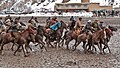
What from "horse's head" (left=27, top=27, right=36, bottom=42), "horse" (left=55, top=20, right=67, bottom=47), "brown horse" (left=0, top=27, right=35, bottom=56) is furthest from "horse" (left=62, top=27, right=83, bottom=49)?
"brown horse" (left=0, top=27, right=35, bottom=56)

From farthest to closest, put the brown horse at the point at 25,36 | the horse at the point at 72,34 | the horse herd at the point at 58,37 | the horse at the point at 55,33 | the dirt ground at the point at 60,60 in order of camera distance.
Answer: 1. the horse at the point at 55,33
2. the horse at the point at 72,34
3. the horse herd at the point at 58,37
4. the brown horse at the point at 25,36
5. the dirt ground at the point at 60,60

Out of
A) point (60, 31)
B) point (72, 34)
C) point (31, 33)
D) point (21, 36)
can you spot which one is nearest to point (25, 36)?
point (21, 36)

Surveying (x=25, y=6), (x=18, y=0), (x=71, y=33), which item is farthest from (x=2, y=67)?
(x=18, y=0)

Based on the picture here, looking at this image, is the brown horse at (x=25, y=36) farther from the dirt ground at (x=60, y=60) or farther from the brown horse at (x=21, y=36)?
the dirt ground at (x=60, y=60)

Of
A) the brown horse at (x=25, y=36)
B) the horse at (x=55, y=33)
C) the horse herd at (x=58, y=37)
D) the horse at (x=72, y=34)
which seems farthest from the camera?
the horse at (x=55, y=33)

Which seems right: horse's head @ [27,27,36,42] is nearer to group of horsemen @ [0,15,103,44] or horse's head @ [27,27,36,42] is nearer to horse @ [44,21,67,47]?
group of horsemen @ [0,15,103,44]

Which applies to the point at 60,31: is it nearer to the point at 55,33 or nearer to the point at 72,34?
the point at 55,33

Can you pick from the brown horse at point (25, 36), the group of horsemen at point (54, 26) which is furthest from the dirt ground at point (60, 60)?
the group of horsemen at point (54, 26)

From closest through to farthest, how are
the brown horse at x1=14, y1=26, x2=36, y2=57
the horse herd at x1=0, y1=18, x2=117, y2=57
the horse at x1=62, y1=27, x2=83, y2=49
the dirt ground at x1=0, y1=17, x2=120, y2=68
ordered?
the dirt ground at x1=0, y1=17, x2=120, y2=68 → the brown horse at x1=14, y1=26, x2=36, y2=57 → the horse herd at x1=0, y1=18, x2=117, y2=57 → the horse at x1=62, y1=27, x2=83, y2=49

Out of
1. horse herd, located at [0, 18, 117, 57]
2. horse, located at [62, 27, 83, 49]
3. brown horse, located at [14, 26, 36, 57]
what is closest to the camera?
brown horse, located at [14, 26, 36, 57]

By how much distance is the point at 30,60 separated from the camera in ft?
64.3

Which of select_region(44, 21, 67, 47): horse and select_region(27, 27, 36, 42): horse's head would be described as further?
select_region(44, 21, 67, 47): horse

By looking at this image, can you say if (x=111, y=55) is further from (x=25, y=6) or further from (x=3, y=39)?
(x=25, y=6)

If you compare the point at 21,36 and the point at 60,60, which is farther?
the point at 21,36
